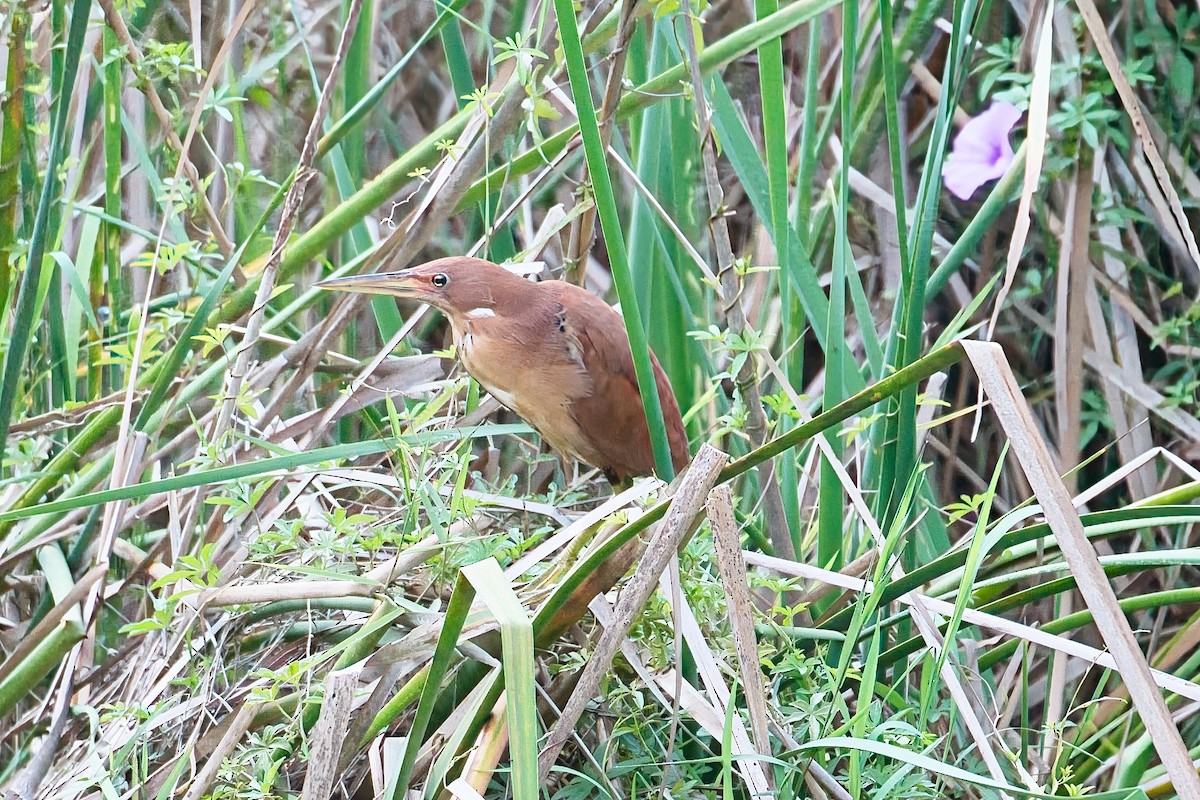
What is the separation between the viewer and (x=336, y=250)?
79.7 inches

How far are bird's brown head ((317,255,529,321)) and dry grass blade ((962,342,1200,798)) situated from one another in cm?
59

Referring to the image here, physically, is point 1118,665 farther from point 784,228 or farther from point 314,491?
point 314,491

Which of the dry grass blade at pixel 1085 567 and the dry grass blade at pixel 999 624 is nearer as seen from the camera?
the dry grass blade at pixel 1085 567

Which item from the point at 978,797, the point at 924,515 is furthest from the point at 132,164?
the point at 978,797

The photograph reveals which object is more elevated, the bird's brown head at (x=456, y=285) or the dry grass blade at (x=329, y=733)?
the bird's brown head at (x=456, y=285)

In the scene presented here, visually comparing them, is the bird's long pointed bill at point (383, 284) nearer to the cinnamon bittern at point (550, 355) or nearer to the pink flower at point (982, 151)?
the cinnamon bittern at point (550, 355)

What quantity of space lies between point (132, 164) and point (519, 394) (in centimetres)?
86

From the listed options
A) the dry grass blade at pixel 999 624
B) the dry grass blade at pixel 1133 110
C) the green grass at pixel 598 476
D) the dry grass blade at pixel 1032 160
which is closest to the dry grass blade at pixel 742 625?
the green grass at pixel 598 476

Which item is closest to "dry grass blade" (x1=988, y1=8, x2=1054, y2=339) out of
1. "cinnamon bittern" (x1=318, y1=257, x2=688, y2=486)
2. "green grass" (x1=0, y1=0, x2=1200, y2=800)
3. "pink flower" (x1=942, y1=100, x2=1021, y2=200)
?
"green grass" (x1=0, y1=0, x2=1200, y2=800)

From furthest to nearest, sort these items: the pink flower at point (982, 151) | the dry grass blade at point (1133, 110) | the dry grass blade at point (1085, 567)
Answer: the pink flower at point (982, 151), the dry grass blade at point (1133, 110), the dry grass blade at point (1085, 567)

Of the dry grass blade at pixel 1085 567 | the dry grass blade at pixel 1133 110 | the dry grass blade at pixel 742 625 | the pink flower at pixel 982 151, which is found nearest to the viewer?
the dry grass blade at pixel 1085 567

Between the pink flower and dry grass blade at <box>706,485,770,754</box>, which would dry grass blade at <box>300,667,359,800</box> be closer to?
dry grass blade at <box>706,485,770,754</box>

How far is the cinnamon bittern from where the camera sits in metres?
1.37

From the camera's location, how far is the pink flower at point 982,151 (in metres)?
1.83
